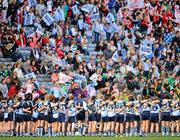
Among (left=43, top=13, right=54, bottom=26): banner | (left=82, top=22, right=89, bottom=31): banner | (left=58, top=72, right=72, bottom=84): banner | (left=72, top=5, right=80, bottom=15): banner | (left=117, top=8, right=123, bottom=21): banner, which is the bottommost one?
(left=58, top=72, right=72, bottom=84): banner

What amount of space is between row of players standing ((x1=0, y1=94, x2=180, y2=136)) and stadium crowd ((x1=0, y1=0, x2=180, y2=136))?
0.12 feet

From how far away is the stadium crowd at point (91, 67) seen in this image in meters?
20.2

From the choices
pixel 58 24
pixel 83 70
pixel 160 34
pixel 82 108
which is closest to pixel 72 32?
pixel 58 24

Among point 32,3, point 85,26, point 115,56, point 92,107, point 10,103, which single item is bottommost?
point 92,107

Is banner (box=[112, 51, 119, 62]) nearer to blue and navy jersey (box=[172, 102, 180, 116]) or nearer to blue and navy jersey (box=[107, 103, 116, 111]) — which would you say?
blue and navy jersey (box=[107, 103, 116, 111])

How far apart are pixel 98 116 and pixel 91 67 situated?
14.2 ft

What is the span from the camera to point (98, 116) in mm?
20391

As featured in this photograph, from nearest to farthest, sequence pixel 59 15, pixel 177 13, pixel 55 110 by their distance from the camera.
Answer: pixel 55 110 < pixel 59 15 < pixel 177 13

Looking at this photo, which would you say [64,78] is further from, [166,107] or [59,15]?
[166,107]

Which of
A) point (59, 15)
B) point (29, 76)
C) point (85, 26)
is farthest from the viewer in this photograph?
point (59, 15)

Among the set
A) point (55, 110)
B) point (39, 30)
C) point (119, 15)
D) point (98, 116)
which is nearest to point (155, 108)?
point (98, 116)

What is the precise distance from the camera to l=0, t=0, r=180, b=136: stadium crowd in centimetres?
2025

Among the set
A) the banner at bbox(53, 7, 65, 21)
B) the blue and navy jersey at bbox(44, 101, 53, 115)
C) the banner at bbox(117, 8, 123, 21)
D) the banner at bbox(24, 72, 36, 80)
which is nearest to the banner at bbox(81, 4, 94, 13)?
the banner at bbox(53, 7, 65, 21)

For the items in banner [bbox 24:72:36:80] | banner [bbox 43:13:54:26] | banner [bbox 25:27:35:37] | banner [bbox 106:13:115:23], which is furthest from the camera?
banner [bbox 106:13:115:23]
